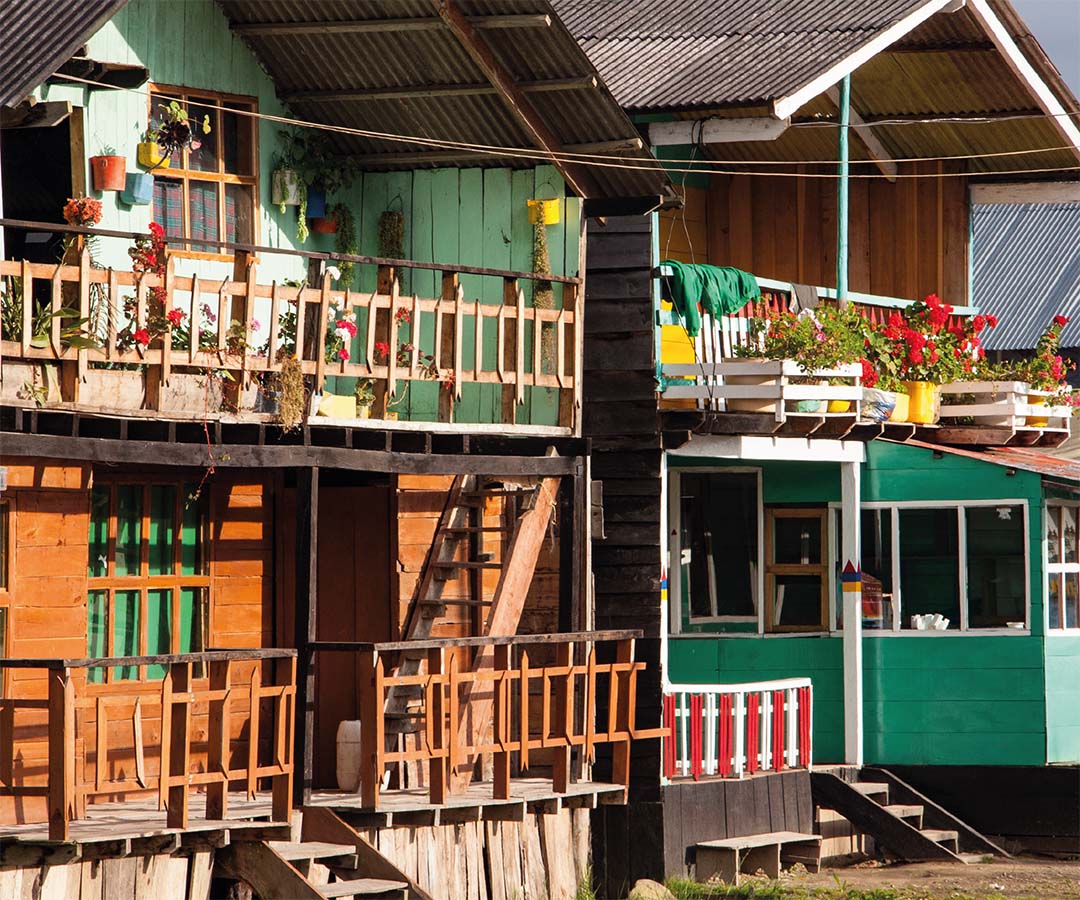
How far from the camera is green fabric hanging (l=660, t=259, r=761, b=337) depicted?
1767 cm

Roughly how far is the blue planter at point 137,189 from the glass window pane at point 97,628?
116 inches

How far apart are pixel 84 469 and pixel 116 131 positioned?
2.74m

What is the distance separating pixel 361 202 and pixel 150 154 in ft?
8.09

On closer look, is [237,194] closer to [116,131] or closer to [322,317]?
[116,131]

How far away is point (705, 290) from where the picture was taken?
17.9 metres

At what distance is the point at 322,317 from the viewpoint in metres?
14.8

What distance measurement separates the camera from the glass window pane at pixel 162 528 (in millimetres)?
16297

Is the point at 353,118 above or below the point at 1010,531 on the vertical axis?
above

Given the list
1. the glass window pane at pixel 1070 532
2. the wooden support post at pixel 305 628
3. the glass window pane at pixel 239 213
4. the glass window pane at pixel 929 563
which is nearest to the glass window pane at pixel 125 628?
the wooden support post at pixel 305 628

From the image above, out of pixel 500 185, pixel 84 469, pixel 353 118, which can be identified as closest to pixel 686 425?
pixel 500 185

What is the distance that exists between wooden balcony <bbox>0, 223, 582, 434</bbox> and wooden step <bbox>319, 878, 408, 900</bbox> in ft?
10.3

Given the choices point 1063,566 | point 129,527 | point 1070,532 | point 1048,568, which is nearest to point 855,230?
point 1070,532

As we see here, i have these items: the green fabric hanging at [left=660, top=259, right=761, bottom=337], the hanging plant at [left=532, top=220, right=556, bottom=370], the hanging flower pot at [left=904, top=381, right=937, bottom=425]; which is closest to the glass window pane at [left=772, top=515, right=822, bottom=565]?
the hanging flower pot at [left=904, top=381, right=937, bottom=425]

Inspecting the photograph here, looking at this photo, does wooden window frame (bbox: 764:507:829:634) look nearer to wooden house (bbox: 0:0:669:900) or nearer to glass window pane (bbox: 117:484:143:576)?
wooden house (bbox: 0:0:669:900)
